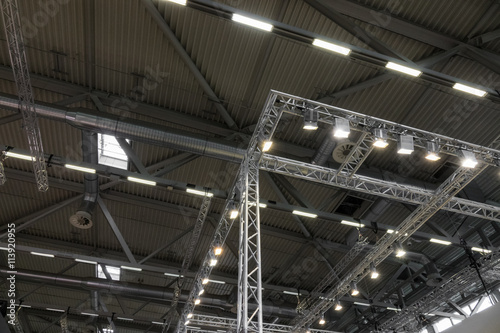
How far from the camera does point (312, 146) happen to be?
52.0 ft

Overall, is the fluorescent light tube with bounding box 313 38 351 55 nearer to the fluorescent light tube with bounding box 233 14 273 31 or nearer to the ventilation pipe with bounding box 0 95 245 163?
the fluorescent light tube with bounding box 233 14 273 31

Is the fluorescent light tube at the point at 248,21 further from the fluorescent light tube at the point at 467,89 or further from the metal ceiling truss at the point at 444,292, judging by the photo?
the metal ceiling truss at the point at 444,292

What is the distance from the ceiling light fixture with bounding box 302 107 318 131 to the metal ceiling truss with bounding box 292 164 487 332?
239 inches

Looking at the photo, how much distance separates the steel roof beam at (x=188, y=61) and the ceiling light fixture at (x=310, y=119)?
4379 millimetres

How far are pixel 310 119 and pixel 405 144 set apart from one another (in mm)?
3344

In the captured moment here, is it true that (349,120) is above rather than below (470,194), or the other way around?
below

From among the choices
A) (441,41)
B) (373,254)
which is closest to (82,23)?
(441,41)

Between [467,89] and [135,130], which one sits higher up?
[135,130]

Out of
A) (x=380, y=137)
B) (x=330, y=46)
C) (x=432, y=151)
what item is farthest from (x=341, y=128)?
(x=432, y=151)

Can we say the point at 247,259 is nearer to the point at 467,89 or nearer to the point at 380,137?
the point at 380,137

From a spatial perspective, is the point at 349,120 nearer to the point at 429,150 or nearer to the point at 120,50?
the point at 429,150

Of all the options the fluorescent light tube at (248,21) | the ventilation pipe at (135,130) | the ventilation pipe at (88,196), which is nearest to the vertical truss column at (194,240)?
the ventilation pipe at (135,130)

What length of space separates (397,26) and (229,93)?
6.41m

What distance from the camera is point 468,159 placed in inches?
462
